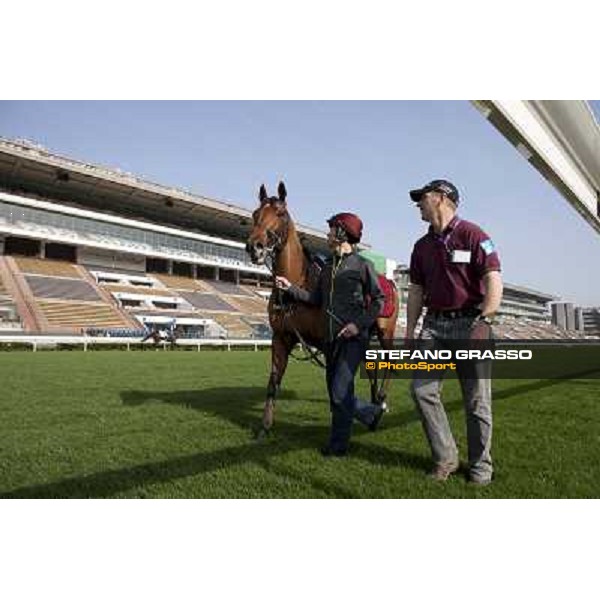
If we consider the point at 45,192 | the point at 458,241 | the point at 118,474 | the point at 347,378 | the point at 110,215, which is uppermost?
the point at 45,192

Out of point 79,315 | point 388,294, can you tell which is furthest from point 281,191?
point 79,315

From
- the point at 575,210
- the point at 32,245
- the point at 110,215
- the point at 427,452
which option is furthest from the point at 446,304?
the point at 32,245

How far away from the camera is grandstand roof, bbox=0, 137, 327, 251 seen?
7.92 m

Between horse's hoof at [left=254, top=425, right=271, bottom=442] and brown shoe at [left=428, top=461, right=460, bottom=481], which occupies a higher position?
brown shoe at [left=428, top=461, right=460, bottom=481]

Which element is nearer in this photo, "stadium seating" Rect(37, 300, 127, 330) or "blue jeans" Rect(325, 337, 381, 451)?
"blue jeans" Rect(325, 337, 381, 451)

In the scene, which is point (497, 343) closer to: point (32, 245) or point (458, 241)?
point (458, 241)

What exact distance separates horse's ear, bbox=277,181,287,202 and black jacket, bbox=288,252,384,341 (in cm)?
56

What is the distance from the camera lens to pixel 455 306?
2771mm

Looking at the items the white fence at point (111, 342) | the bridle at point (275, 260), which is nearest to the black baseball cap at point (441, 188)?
the bridle at point (275, 260)

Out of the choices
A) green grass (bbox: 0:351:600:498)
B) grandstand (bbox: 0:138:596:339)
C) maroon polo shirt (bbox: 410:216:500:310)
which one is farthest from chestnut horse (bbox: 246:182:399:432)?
grandstand (bbox: 0:138:596:339)

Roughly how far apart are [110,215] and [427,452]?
73.8 feet

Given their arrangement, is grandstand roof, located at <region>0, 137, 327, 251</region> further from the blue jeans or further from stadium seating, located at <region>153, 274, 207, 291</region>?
stadium seating, located at <region>153, 274, 207, 291</region>

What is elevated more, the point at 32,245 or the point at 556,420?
the point at 32,245
